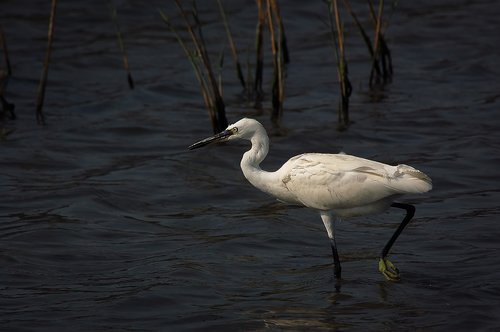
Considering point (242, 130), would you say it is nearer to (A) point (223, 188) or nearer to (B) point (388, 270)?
(B) point (388, 270)

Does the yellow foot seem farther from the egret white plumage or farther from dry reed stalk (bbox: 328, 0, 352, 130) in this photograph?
dry reed stalk (bbox: 328, 0, 352, 130)

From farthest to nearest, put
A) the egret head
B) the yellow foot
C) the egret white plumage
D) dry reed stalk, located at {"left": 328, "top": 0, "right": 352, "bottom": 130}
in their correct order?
1. dry reed stalk, located at {"left": 328, "top": 0, "right": 352, "bottom": 130}
2. the egret head
3. the yellow foot
4. the egret white plumage

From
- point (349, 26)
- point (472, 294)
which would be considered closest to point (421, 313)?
point (472, 294)

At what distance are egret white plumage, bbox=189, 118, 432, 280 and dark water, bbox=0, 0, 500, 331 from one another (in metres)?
0.53

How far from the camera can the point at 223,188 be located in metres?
10.9

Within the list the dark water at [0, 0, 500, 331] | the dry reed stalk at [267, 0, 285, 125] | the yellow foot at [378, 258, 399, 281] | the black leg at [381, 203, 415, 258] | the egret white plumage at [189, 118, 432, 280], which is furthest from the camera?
the dry reed stalk at [267, 0, 285, 125]

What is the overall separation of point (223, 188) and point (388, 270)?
3210 millimetres

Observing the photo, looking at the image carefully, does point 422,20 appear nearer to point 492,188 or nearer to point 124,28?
point 124,28

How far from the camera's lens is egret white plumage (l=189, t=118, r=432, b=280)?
7.82m

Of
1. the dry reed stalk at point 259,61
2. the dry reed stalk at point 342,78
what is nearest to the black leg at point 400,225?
the dry reed stalk at point 342,78

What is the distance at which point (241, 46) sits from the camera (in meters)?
16.5

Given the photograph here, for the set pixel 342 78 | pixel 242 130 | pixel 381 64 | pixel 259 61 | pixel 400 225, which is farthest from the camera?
pixel 381 64

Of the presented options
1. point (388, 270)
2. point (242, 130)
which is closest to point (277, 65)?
point (242, 130)

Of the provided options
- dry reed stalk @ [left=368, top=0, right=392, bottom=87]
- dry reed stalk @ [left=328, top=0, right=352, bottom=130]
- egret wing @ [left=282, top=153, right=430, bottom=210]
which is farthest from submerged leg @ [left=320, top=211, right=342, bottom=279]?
dry reed stalk @ [left=368, top=0, right=392, bottom=87]
